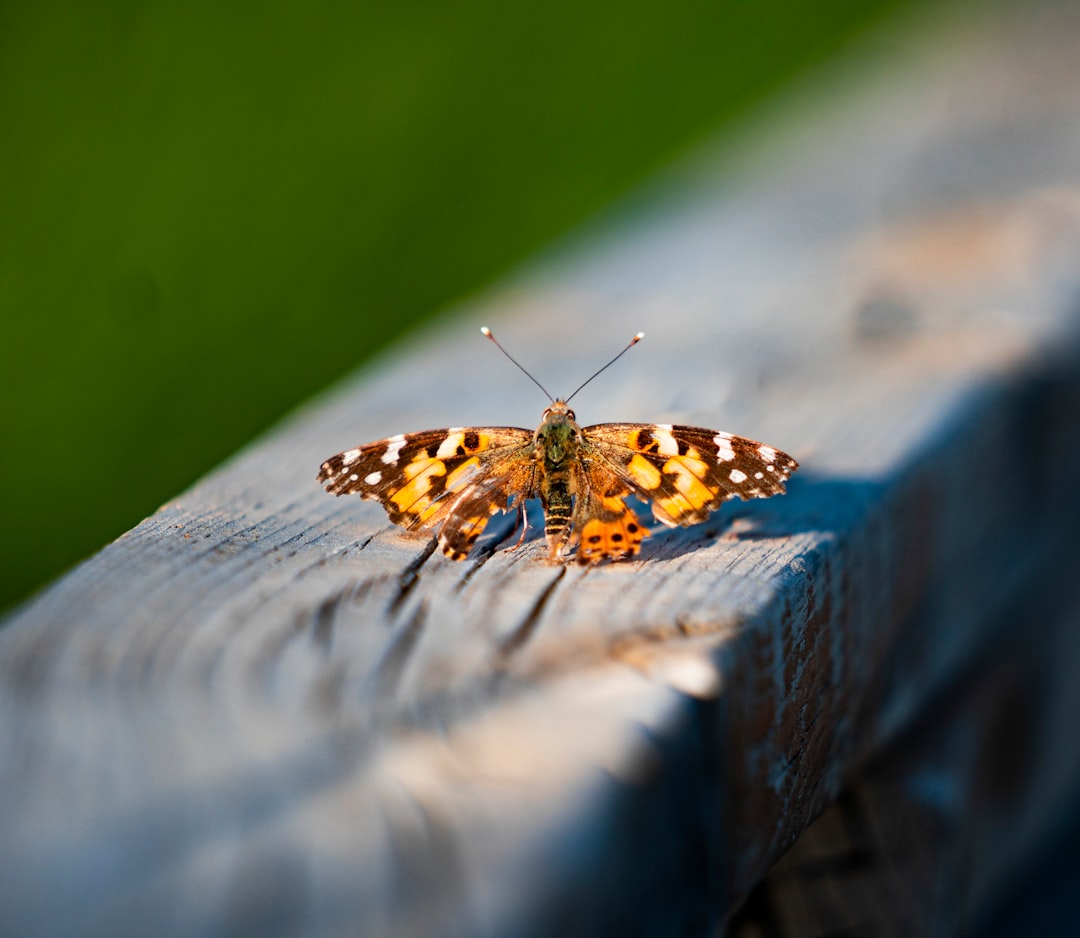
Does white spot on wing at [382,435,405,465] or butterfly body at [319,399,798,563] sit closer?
butterfly body at [319,399,798,563]

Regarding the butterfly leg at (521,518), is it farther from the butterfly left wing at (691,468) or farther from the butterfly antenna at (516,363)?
the butterfly antenna at (516,363)

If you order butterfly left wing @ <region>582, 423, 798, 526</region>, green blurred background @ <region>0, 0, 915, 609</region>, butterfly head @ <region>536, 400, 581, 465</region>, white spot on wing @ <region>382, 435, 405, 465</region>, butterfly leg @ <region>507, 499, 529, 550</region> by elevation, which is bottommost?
butterfly left wing @ <region>582, 423, 798, 526</region>

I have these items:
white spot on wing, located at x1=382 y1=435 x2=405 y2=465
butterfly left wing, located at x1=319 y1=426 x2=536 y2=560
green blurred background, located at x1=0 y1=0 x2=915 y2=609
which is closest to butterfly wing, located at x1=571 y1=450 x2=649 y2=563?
butterfly left wing, located at x1=319 y1=426 x2=536 y2=560

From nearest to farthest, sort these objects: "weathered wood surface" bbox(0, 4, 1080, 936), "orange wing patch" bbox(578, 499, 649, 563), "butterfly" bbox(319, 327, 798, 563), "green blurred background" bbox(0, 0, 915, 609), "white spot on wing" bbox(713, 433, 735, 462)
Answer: "weathered wood surface" bbox(0, 4, 1080, 936)
"orange wing patch" bbox(578, 499, 649, 563)
"butterfly" bbox(319, 327, 798, 563)
"white spot on wing" bbox(713, 433, 735, 462)
"green blurred background" bbox(0, 0, 915, 609)

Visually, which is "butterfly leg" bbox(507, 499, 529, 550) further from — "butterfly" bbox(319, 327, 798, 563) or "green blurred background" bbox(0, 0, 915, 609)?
"green blurred background" bbox(0, 0, 915, 609)

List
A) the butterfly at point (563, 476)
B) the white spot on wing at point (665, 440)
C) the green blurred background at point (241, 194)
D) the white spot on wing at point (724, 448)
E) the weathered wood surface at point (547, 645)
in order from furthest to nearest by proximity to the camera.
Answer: the green blurred background at point (241, 194) < the white spot on wing at point (665, 440) < the white spot on wing at point (724, 448) < the butterfly at point (563, 476) < the weathered wood surface at point (547, 645)

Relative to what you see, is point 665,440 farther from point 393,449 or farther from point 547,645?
point 547,645

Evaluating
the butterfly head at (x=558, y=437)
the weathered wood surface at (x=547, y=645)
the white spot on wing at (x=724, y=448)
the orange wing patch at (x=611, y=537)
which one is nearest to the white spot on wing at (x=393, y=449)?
the weathered wood surface at (x=547, y=645)
